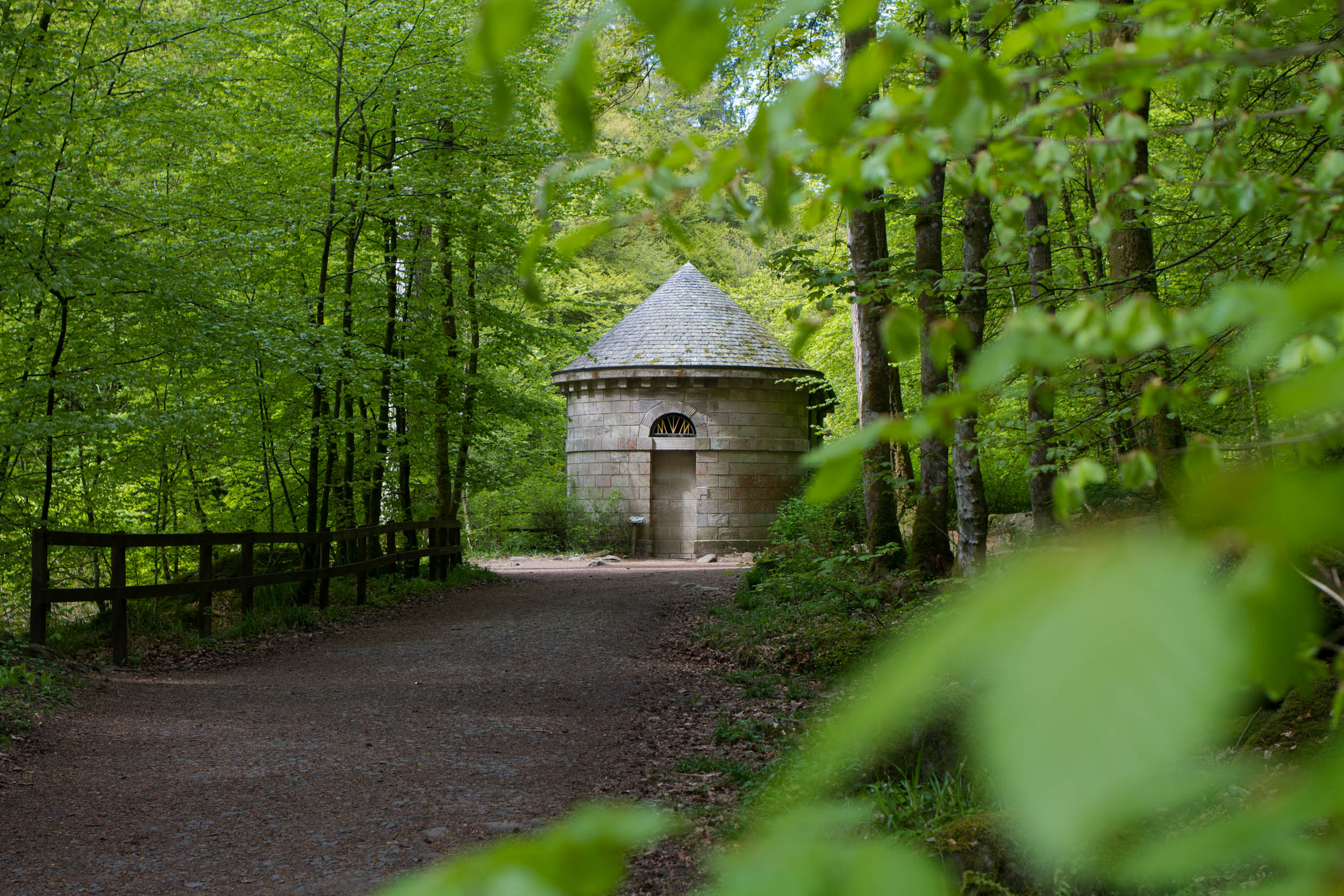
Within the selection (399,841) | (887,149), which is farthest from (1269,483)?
(399,841)

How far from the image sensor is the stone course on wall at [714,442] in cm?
2114

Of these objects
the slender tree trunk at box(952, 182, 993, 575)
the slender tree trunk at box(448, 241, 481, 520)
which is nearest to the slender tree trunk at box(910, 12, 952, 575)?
the slender tree trunk at box(952, 182, 993, 575)

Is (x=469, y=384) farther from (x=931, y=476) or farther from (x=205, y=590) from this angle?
(x=931, y=476)

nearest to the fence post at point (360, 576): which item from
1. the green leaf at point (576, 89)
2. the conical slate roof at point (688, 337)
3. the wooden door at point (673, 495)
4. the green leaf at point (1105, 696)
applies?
the conical slate roof at point (688, 337)

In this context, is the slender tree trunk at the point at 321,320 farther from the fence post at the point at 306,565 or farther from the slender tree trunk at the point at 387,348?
the slender tree trunk at the point at 387,348

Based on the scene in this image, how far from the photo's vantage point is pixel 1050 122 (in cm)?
142

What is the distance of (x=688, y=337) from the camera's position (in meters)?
21.8

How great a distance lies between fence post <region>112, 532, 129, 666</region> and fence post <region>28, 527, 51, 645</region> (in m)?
0.50

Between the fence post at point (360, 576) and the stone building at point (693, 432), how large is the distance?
947 cm

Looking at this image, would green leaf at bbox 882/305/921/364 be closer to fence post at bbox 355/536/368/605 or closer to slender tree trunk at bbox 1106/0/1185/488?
slender tree trunk at bbox 1106/0/1185/488

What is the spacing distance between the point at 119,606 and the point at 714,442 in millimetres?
14506

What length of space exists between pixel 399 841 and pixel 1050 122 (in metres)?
4.00

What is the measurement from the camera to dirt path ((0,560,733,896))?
4035mm

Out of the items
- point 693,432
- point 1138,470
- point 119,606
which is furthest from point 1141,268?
point 693,432
